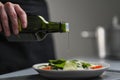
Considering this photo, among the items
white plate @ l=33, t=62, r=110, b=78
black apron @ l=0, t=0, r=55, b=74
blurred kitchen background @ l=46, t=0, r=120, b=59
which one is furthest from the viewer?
blurred kitchen background @ l=46, t=0, r=120, b=59

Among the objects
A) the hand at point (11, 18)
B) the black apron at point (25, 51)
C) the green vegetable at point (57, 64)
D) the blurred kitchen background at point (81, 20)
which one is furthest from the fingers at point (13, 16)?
the blurred kitchen background at point (81, 20)

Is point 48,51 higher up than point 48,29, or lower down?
lower down

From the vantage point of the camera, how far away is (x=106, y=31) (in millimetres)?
1943

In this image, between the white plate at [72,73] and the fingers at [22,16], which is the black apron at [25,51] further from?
the white plate at [72,73]

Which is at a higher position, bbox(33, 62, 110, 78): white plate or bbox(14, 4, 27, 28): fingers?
bbox(14, 4, 27, 28): fingers

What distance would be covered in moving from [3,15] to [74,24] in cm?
163

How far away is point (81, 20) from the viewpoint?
2477 millimetres

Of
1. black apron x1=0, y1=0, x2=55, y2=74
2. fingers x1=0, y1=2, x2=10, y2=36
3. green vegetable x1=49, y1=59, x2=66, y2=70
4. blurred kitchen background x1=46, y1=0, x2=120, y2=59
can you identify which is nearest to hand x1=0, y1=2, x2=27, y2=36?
fingers x1=0, y1=2, x2=10, y2=36

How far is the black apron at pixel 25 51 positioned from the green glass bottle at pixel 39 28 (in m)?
0.34

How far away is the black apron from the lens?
1181 mm

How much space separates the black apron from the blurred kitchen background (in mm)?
828

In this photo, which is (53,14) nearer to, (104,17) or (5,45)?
(104,17)

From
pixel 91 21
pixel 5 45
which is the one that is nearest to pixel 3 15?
pixel 5 45

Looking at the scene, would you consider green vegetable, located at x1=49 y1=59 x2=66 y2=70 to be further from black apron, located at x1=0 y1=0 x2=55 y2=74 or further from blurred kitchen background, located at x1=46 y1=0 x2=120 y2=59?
blurred kitchen background, located at x1=46 y1=0 x2=120 y2=59
